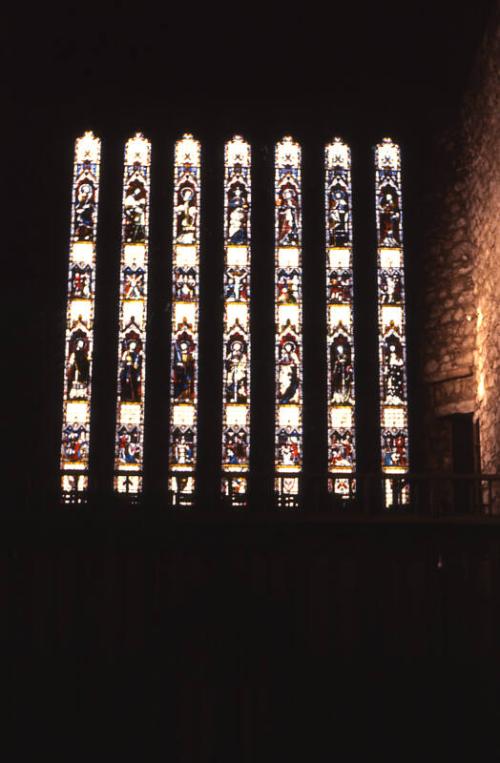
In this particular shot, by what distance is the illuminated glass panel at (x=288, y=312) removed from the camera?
524 inches

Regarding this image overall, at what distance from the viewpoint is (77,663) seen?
9.68m

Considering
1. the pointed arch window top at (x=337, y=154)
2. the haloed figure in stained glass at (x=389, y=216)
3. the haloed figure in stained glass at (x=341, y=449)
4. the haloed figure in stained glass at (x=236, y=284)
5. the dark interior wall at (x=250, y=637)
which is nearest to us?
the dark interior wall at (x=250, y=637)

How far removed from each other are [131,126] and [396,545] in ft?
23.7

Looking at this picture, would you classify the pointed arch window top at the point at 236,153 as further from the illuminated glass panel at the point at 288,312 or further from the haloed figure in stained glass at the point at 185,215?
the haloed figure in stained glass at the point at 185,215

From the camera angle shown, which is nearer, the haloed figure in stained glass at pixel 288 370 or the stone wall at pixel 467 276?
the stone wall at pixel 467 276

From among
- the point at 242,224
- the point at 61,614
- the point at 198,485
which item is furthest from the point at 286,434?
the point at 61,614

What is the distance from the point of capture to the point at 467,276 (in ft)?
43.7

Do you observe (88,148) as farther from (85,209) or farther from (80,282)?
(80,282)

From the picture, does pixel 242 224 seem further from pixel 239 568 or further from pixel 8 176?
pixel 239 568

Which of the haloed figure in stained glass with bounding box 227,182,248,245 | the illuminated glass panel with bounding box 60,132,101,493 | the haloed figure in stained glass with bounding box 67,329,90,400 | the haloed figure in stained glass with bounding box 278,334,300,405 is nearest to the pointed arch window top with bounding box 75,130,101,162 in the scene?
the illuminated glass panel with bounding box 60,132,101,493

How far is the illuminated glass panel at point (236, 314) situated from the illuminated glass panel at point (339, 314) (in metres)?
1.05

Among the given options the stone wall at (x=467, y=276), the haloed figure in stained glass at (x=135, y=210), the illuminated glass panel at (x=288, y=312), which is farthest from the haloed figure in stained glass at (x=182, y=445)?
the stone wall at (x=467, y=276)

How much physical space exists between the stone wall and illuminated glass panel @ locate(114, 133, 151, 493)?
11.8 ft

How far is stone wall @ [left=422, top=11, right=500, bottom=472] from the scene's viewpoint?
39.9 feet
